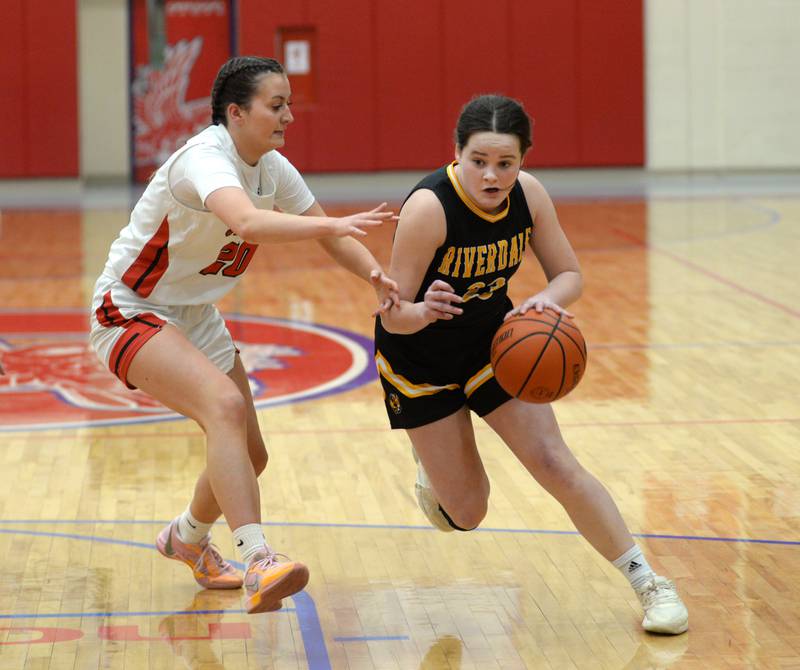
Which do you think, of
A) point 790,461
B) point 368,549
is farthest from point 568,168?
point 368,549

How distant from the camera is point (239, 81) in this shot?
3.88 m

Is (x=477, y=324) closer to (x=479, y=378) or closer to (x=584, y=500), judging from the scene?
(x=479, y=378)

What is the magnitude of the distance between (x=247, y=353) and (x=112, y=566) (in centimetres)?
370

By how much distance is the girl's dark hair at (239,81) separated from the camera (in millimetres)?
3865

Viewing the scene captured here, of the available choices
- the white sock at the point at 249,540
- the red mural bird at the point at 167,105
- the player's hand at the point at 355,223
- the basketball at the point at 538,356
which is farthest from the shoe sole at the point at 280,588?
the red mural bird at the point at 167,105

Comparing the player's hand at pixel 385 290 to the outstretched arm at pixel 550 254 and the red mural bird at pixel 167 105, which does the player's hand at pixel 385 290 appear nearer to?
the outstretched arm at pixel 550 254

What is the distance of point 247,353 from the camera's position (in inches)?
322

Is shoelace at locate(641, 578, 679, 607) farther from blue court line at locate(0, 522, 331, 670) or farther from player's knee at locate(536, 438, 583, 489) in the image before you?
blue court line at locate(0, 522, 331, 670)

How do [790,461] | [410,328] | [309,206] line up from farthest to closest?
[790,461] → [309,206] → [410,328]

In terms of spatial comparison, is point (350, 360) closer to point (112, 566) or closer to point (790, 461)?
point (790, 461)

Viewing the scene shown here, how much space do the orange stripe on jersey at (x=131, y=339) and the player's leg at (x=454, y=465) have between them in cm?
82

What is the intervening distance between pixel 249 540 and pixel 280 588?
198 millimetres

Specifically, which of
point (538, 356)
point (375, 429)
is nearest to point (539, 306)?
point (538, 356)

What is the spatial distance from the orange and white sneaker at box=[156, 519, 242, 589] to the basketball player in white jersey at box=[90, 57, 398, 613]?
118 mm
